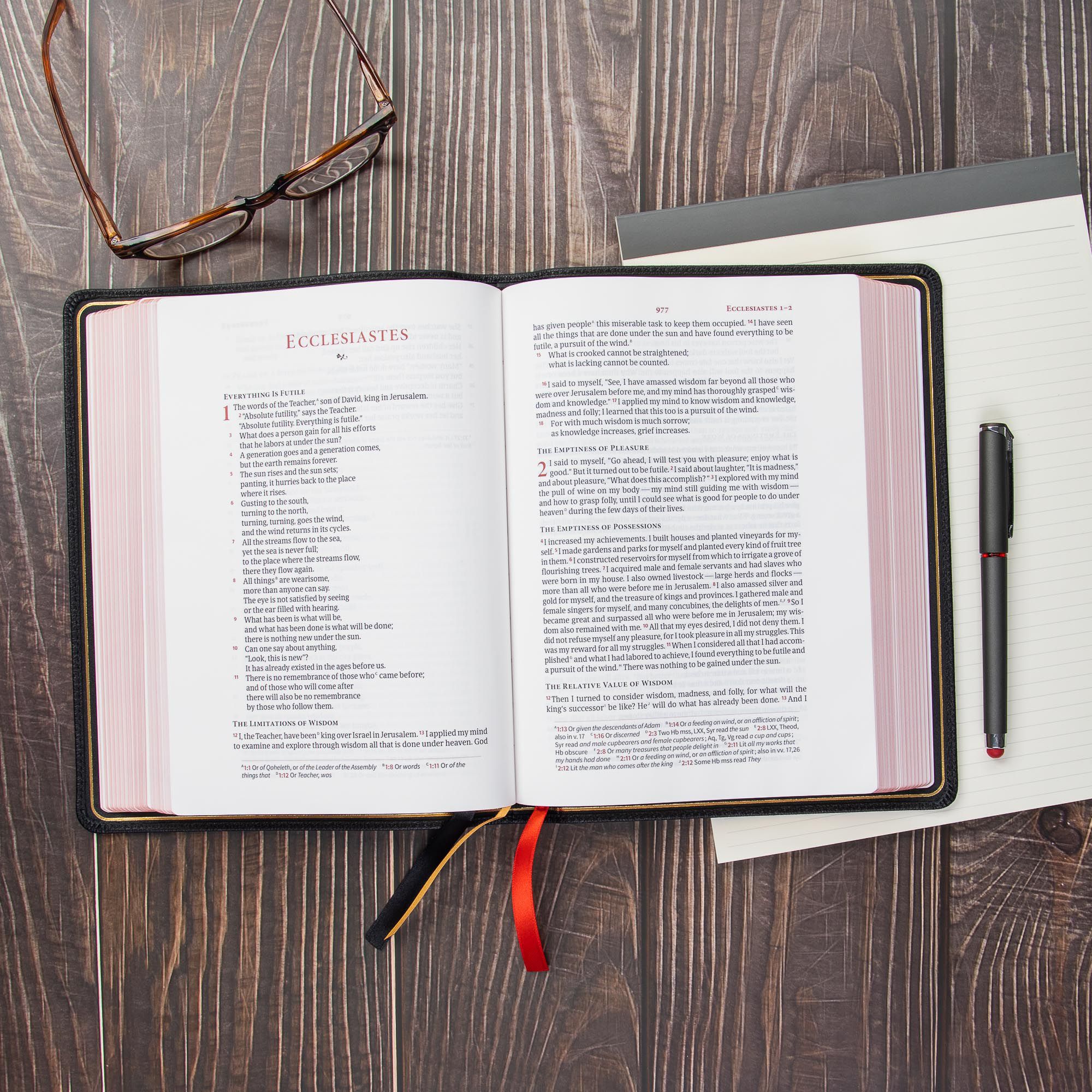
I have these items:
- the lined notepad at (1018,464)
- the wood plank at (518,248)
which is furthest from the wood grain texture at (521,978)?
the lined notepad at (1018,464)

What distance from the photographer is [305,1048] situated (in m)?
0.58

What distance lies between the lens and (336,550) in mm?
522

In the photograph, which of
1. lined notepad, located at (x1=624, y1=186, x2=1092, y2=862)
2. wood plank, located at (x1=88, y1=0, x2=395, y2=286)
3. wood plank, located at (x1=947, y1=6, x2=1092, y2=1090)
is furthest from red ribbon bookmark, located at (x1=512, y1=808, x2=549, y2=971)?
wood plank, located at (x1=88, y1=0, x2=395, y2=286)

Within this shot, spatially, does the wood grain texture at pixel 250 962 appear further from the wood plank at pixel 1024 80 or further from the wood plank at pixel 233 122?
the wood plank at pixel 1024 80

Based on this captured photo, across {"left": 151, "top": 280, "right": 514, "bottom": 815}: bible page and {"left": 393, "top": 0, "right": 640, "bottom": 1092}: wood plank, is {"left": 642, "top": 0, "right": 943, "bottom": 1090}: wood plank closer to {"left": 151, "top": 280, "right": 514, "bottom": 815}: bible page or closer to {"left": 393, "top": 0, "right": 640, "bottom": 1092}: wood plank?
{"left": 393, "top": 0, "right": 640, "bottom": 1092}: wood plank

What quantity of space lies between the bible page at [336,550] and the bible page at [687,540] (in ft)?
0.09

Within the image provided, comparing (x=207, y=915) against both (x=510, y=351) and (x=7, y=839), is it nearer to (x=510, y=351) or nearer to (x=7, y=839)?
(x=7, y=839)

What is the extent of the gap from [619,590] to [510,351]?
180 millimetres

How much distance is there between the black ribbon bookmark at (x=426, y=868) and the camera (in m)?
0.54

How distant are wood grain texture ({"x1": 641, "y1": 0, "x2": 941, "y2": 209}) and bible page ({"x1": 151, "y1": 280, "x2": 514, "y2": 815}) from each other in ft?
0.65

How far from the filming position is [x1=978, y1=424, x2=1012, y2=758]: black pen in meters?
0.56

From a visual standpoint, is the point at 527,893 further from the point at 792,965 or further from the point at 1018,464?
the point at 1018,464

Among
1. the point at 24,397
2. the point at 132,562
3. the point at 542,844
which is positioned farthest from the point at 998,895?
the point at 24,397

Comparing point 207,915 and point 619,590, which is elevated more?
point 619,590
